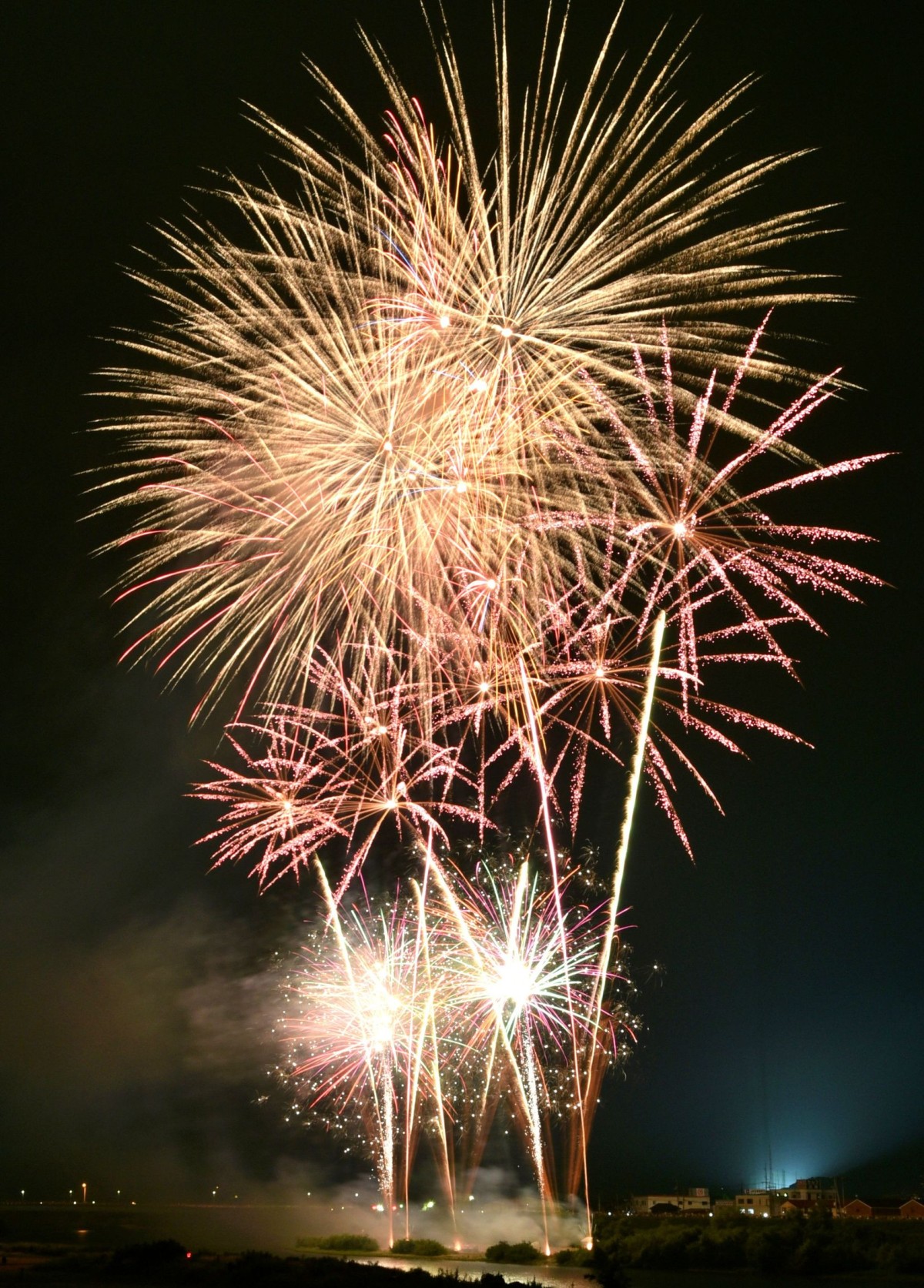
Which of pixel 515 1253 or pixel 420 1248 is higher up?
pixel 515 1253

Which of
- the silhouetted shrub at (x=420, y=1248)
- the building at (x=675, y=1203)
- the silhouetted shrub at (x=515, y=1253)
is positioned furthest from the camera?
the building at (x=675, y=1203)

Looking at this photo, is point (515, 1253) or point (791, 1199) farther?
point (791, 1199)

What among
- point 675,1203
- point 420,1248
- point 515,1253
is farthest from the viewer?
point 675,1203

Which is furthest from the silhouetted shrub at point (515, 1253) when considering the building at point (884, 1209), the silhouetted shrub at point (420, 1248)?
the building at point (884, 1209)

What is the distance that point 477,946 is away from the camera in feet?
60.8

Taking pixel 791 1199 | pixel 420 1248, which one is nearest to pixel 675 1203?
pixel 791 1199

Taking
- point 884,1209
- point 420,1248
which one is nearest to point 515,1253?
point 420,1248

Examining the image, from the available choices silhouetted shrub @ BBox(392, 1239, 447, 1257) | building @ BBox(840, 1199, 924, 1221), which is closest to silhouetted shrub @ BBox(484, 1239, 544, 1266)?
silhouetted shrub @ BBox(392, 1239, 447, 1257)

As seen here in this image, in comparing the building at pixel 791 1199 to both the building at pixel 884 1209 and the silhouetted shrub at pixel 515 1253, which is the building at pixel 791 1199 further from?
the silhouetted shrub at pixel 515 1253

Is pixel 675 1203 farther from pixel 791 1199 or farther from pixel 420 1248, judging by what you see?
pixel 420 1248

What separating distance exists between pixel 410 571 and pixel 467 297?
3.48 m

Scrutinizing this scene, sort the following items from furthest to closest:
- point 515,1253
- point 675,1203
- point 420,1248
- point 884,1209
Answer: point 675,1203 < point 884,1209 < point 420,1248 < point 515,1253

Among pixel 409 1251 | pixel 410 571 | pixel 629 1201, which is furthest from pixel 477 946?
pixel 629 1201

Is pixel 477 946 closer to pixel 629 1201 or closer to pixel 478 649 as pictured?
pixel 478 649
